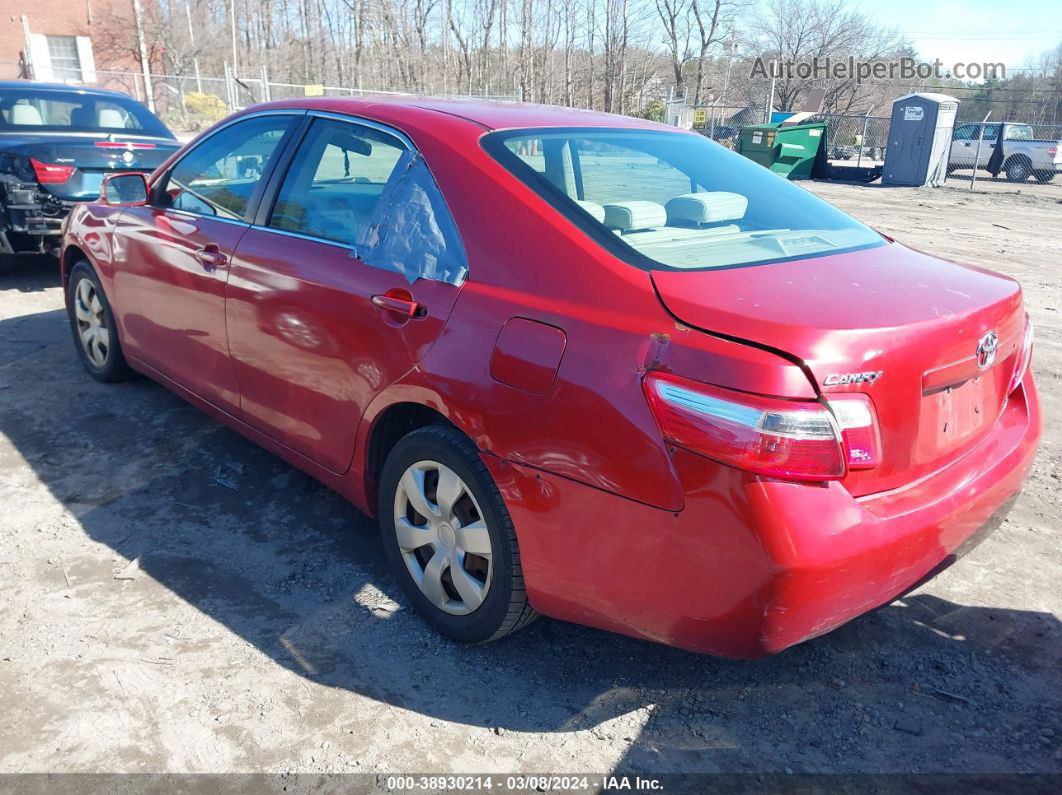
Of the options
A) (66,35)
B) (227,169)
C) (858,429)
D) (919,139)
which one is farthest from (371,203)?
(66,35)

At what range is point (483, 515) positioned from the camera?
250cm

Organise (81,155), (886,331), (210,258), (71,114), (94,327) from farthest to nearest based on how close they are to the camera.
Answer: (71,114), (81,155), (94,327), (210,258), (886,331)

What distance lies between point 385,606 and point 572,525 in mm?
1061

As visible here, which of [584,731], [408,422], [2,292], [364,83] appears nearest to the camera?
[584,731]

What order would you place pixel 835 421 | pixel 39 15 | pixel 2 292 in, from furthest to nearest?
pixel 39 15 → pixel 2 292 → pixel 835 421

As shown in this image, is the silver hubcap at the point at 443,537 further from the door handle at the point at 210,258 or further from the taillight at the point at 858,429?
the door handle at the point at 210,258

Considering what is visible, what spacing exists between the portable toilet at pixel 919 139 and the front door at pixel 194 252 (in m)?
20.2

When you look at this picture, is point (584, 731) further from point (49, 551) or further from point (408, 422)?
point (49, 551)

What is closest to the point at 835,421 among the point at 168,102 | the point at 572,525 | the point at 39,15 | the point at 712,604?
the point at 712,604

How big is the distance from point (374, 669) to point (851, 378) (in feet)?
5.60

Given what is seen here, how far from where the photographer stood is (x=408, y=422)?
2885 millimetres

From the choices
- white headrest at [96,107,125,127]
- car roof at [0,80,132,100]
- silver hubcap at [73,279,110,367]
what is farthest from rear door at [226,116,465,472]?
car roof at [0,80,132,100]

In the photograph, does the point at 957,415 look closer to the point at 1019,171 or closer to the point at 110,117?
the point at 110,117

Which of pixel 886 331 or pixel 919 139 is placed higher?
pixel 886 331
